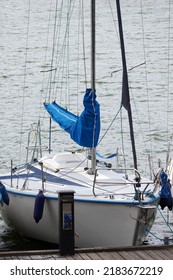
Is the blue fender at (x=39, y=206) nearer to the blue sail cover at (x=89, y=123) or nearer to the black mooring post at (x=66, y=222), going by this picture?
the blue sail cover at (x=89, y=123)

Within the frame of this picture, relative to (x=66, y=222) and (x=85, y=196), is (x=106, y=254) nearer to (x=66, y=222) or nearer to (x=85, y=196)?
(x=66, y=222)

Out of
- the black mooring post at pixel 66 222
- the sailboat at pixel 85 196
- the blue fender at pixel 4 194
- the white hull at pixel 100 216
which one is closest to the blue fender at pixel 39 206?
the sailboat at pixel 85 196

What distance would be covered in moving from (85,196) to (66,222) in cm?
273

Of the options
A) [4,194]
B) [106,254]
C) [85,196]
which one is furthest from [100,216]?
[106,254]

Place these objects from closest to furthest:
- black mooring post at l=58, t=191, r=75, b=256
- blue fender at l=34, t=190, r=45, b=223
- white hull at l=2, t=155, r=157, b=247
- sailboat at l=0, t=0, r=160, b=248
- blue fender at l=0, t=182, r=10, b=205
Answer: black mooring post at l=58, t=191, r=75, b=256 → white hull at l=2, t=155, r=157, b=247 → sailboat at l=0, t=0, r=160, b=248 → blue fender at l=34, t=190, r=45, b=223 → blue fender at l=0, t=182, r=10, b=205

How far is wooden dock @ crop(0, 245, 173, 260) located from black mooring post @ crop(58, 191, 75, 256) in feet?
0.49

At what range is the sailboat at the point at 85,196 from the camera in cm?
2102

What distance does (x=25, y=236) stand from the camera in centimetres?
2309

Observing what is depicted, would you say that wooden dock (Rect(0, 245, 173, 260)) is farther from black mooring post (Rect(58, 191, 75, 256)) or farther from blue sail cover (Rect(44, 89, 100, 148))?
blue sail cover (Rect(44, 89, 100, 148))

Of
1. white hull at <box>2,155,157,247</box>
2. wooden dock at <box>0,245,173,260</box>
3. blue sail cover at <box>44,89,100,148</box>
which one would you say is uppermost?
blue sail cover at <box>44,89,100,148</box>

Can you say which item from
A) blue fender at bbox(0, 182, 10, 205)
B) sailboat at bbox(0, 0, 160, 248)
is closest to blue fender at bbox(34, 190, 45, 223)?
sailboat at bbox(0, 0, 160, 248)

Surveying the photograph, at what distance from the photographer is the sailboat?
21.0m

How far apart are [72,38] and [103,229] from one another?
162 ft

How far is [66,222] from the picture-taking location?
18531mm
